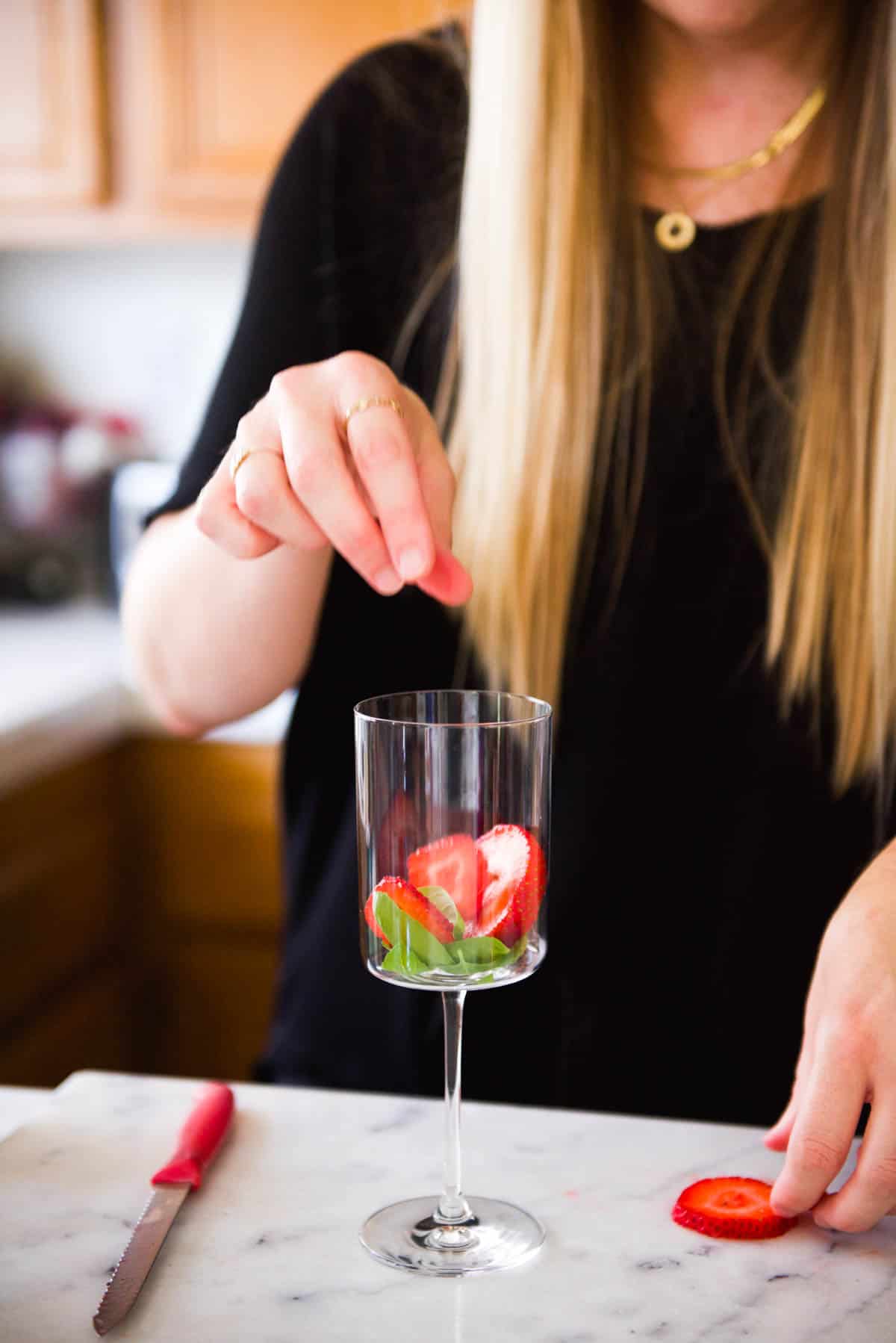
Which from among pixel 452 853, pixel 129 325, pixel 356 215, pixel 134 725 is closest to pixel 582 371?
pixel 356 215

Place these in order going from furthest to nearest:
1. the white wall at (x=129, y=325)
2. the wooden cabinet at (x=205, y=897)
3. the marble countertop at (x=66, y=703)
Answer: the white wall at (x=129, y=325), the wooden cabinet at (x=205, y=897), the marble countertop at (x=66, y=703)

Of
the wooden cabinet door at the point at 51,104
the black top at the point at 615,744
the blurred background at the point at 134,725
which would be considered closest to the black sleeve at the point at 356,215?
the black top at the point at 615,744

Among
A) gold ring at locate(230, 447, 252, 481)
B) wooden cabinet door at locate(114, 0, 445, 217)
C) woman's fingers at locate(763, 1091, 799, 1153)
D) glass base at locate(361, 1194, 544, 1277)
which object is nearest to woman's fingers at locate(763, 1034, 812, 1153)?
woman's fingers at locate(763, 1091, 799, 1153)

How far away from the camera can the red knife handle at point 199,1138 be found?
705 millimetres

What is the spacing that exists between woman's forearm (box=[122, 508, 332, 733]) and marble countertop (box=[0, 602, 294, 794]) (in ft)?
2.44

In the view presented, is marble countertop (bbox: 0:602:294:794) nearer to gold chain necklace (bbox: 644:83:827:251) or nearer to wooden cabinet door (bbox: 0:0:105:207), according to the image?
wooden cabinet door (bbox: 0:0:105:207)

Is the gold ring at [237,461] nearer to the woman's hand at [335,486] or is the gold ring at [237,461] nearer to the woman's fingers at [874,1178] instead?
the woman's hand at [335,486]

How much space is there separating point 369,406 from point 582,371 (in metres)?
0.38

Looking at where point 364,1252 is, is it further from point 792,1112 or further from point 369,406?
point 369,406

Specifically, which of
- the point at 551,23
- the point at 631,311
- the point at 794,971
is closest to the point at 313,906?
the point at 794,971

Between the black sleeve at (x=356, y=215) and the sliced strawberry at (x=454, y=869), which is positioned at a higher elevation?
the black sleeve at (x=356, y=215)

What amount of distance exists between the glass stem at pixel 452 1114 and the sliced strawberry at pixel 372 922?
1.6 inches

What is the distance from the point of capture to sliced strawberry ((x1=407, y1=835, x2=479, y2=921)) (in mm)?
605

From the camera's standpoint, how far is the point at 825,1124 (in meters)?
0.66
